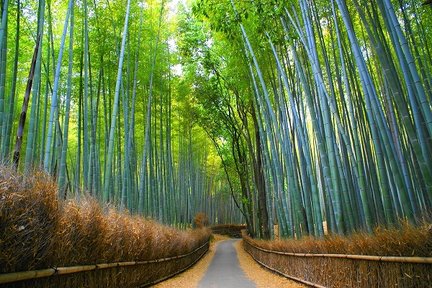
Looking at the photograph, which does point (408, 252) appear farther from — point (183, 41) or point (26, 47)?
point (183, 41)

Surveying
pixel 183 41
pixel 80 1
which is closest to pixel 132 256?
pixel 80 1

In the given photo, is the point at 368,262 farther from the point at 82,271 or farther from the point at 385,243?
the point at 82,271

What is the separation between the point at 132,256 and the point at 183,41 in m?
7.90

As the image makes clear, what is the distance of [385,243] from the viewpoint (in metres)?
3.16

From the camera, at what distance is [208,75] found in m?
12.7

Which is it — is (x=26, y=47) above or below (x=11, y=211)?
above

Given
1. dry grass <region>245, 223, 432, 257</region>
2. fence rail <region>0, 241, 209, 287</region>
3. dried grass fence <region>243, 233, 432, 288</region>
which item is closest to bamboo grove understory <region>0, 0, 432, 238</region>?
dry grass <region>245, 223, 432, 257</region>

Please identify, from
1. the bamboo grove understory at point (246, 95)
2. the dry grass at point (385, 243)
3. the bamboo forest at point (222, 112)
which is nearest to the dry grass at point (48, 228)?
the bamboo forest at point (222, 112)

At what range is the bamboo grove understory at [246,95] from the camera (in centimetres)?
414

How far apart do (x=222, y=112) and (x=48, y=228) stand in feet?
36.9

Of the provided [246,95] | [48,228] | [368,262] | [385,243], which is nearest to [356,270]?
[368,262]

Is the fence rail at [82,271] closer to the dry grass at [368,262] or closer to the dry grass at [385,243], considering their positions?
the dry grass at [368,262]

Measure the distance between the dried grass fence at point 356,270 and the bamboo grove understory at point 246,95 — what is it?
421 millimetres

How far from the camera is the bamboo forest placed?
128 inches
